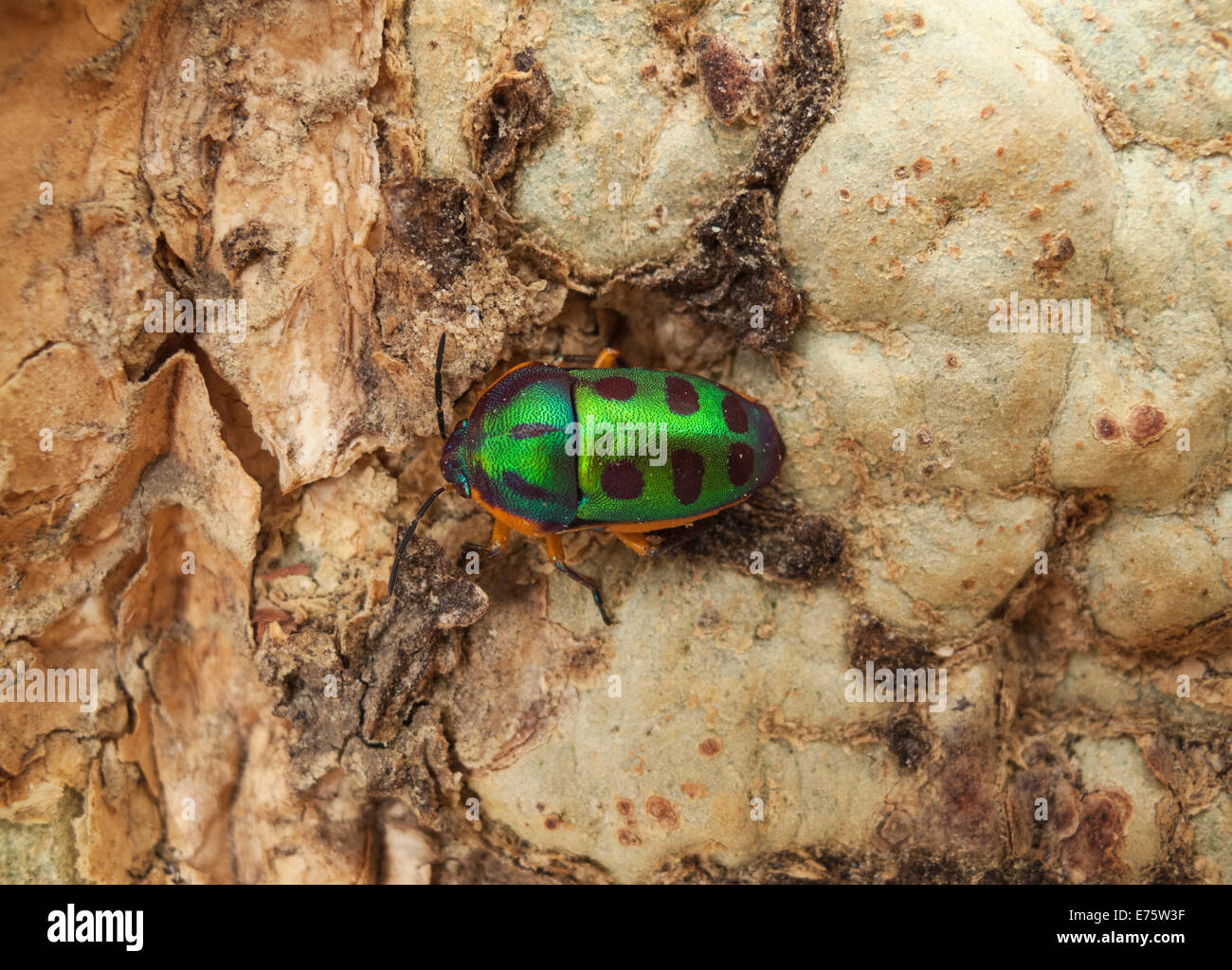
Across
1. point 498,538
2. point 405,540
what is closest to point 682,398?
point 498,538

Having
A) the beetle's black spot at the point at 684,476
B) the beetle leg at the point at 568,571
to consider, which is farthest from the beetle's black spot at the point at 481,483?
the beetle's black spot at the point at 684,476

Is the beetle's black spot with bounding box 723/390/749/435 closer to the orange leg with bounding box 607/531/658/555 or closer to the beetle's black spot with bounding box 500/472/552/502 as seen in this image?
the orange leg with bounding box 607/531/658/555

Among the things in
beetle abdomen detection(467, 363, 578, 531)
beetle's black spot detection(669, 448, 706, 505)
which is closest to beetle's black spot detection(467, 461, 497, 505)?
beetle abdomen detection(467, 363, 578, 531)

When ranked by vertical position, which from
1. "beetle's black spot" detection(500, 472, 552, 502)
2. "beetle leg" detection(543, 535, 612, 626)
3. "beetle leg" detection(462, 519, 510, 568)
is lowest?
A: "beetle leg" detection(543, 535, 612, 626)

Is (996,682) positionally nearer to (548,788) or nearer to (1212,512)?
(1212,512)

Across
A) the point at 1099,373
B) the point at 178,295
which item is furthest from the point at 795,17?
the point at 178,295

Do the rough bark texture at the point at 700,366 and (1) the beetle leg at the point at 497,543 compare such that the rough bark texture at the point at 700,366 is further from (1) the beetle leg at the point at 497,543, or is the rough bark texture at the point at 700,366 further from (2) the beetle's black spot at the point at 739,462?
(2) the beetle's black spot at the point at 739,462
